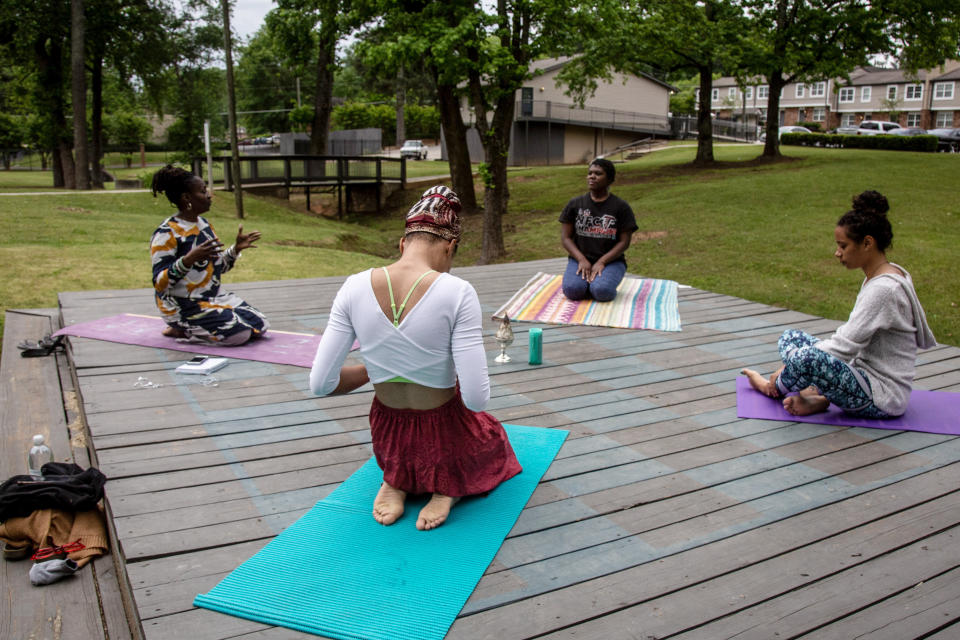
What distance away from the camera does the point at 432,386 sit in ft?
8.38

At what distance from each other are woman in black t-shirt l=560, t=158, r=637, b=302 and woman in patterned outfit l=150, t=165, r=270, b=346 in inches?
107

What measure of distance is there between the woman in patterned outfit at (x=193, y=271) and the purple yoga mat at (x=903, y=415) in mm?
3090

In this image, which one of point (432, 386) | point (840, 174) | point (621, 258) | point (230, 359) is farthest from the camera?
point (840, 174)

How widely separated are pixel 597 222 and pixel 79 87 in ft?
62.0

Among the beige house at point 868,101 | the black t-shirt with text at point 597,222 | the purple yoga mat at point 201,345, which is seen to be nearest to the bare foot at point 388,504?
the purple yoga mat at point 201,345

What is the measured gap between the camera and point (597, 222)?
20.8ft

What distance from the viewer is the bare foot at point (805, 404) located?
370 centimetres

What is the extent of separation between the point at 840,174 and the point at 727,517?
16.7 m

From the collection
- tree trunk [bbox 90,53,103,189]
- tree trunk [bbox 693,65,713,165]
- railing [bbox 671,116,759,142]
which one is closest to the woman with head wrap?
tree trunk [bbox 693,65,713,165]

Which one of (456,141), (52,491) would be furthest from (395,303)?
(456,141)

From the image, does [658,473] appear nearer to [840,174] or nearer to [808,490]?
[808,490]

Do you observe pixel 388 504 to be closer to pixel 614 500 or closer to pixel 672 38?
pixel 614 500

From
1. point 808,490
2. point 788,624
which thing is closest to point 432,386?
point 788,624

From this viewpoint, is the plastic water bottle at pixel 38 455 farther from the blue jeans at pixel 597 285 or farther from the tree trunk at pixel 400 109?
the tree trunk at pixel 400 109
